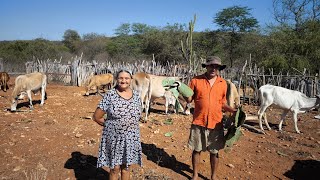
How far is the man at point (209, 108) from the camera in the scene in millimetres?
3879

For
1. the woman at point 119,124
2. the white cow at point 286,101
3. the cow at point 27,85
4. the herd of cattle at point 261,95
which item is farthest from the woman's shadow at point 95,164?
the cow at point 27,85

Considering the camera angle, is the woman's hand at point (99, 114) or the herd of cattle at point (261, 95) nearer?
the woman's hand at point (99, 114)

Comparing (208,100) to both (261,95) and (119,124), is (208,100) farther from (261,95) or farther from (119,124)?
(261,95)

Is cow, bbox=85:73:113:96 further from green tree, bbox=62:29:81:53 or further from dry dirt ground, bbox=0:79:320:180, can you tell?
green tree, bbox=62:29:81:53

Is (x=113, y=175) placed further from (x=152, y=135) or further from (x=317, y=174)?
(x=317, y=174)

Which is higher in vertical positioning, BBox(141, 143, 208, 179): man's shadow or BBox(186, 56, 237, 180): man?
BBox(186, 56, 237, 180): man

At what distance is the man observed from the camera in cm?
388

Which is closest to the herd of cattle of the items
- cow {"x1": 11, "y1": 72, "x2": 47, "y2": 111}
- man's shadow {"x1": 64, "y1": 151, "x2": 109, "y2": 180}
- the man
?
cow {"x1": 11, "y1": 72, "x2": 47, "y2": 111}

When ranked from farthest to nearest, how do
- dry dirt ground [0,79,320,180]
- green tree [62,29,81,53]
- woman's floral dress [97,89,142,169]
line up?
green tree [62,29,81,53] → dry dirt ground [0,79,320,180] → woman's floral dress [97,89,142,169]

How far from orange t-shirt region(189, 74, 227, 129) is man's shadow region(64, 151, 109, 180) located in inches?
72.8

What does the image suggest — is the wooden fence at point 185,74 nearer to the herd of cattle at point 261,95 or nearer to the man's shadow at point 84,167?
the herd of cattle at point 261,95

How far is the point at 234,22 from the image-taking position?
26875mm

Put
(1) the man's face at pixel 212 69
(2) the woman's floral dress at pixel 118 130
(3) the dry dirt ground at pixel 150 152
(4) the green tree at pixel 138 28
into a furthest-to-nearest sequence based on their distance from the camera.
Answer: (4) the green tree at pixel 138 28, (3) the dry dirt ground at pixel 150 152, (1) the man's face at pixel 212 69, (2) the woman's floral dress at pixel 118 130

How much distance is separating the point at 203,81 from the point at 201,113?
457mm
